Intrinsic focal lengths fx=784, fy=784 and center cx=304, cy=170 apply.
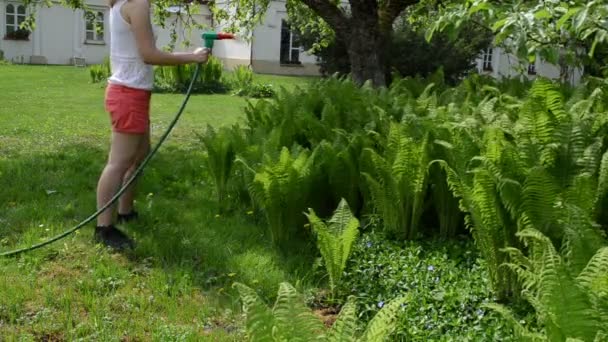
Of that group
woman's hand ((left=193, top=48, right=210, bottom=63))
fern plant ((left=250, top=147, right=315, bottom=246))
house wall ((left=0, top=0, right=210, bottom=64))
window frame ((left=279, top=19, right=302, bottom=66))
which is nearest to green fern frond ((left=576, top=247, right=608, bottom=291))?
fern plant ((left=250, top=147, right=315, bottom=246))

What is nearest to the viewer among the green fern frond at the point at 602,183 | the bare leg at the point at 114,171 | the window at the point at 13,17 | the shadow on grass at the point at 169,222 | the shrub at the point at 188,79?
the green fern frond at the point at 602,183

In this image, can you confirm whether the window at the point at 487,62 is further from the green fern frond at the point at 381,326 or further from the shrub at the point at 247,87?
the green fern frond at the point at 381,326

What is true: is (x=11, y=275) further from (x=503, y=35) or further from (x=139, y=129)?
(x=503, y=35)

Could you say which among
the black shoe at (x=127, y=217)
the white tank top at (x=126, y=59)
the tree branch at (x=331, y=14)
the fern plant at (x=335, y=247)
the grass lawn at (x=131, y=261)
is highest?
the tree branch at (x=331, y=14)

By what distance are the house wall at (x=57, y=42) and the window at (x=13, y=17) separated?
201 millimetres

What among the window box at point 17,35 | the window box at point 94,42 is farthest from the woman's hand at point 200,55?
the window box at point 94,42

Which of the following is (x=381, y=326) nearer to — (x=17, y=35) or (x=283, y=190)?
(x=283, y=190)

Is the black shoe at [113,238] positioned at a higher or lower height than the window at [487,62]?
lower

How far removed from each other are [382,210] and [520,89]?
3.44 metres

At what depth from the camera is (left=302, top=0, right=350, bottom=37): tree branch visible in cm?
1060

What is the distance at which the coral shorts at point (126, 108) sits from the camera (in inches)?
197

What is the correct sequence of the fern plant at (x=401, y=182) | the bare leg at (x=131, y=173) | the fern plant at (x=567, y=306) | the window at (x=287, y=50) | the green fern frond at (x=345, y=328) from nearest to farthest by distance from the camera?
the fern plant at (x=567, y=306)
the green fern frond at (x=345, y=328)
the fern plant at (x=401, y=182)
the bare leg at (x=131, y=173)
the window at (x=287, y=50)

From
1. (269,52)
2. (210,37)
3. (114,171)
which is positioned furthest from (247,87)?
(114,171)

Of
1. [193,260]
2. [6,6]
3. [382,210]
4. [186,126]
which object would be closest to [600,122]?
[382,210]
